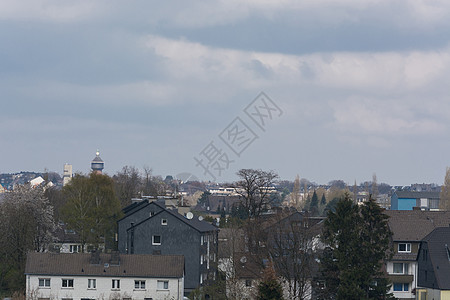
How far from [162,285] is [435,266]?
2237cm

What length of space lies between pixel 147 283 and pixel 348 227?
1799cm

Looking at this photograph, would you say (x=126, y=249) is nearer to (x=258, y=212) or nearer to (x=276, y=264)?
(x=258, y=212)

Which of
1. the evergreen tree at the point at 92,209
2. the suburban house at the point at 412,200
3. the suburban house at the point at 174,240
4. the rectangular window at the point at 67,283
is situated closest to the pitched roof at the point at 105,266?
the rectangular window at the point at 67,283

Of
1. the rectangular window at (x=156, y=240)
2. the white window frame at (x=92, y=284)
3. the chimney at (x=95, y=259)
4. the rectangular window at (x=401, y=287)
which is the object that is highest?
the rectangular window at (x=156, y=240)

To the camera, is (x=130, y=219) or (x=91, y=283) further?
(x=130, y=219)

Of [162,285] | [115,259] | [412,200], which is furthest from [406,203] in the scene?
[115,259]

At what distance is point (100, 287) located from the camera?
6562 cm

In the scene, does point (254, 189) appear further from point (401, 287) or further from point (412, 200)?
point (412, 200)

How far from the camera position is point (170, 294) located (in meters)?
65.7

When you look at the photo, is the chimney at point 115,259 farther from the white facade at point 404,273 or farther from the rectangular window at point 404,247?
→ the rectangular window at point 404,247

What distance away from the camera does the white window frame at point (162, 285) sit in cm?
6593

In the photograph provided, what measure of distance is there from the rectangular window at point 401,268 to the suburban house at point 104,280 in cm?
1947

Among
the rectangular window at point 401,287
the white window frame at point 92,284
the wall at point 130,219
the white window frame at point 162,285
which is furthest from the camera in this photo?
the wall at point 130,219

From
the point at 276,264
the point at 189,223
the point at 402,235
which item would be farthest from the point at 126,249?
the point at 402,235
